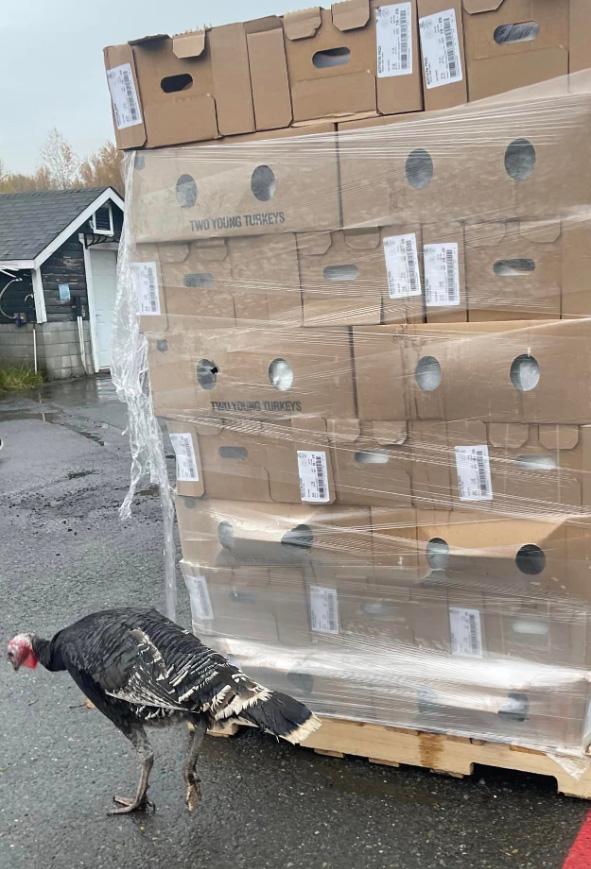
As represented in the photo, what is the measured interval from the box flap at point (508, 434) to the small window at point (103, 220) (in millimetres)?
14386

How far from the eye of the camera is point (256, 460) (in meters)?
2.66

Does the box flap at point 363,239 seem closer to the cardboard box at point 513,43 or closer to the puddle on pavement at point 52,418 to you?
the cardboard box at point 513,43

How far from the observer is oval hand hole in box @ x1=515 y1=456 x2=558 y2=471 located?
2.26 metres

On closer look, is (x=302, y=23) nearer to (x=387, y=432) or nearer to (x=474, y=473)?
(x=387, y=432)

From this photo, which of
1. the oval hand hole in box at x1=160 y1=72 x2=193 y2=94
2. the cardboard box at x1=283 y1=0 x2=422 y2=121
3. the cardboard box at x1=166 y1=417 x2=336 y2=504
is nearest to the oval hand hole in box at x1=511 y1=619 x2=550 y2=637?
the cardboard box at x1=166 y1=417 x2=336 y2=504

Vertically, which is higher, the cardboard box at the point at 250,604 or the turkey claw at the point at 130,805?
the cardboard box at the point at 250,604

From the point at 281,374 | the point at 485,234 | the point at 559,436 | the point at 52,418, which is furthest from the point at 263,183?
the point at 52,418

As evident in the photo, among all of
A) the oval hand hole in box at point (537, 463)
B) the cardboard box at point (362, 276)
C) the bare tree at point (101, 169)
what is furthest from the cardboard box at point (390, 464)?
the bare tree at point (101, 169)

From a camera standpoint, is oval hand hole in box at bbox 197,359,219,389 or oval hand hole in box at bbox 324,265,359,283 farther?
oval hand hole in box at bbox 197,359,219,389

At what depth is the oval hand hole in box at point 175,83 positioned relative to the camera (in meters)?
2.54

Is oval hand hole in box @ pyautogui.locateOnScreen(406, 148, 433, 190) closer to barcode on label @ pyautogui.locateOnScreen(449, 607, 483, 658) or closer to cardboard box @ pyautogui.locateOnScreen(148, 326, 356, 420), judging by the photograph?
cardboard box @ pyautogui.locateOnScreen(148, 326, 356, 420)

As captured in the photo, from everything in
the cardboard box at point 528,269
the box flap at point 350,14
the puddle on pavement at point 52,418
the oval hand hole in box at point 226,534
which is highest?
the box flap at point 350,14

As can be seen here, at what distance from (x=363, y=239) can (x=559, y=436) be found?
0.83m

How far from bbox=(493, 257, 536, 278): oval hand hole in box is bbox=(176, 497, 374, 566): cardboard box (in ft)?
2.84
